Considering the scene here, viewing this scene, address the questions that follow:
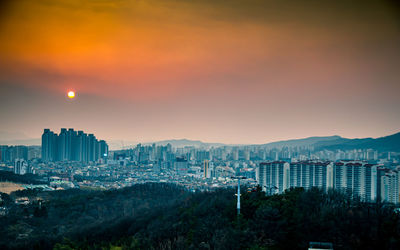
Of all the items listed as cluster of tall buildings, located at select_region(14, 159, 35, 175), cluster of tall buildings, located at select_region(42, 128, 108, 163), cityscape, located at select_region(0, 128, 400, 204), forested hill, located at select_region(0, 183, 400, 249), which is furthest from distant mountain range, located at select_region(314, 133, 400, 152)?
cluster of tall buildings, located at select_region(14, 159, 35, 175)

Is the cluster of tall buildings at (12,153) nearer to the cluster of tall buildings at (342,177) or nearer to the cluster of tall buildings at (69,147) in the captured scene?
the cluster of tall buildings at (69,147)

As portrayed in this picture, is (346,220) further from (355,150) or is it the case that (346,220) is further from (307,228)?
(355,150)

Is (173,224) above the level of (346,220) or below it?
below

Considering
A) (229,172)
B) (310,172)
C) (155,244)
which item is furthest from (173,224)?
(229,172)

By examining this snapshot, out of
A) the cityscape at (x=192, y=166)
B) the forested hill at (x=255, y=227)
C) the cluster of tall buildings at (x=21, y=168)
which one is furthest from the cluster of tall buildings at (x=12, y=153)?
the forested hill at (x=255, y=227)

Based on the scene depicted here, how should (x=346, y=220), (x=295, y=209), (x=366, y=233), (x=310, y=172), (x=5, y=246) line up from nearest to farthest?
1. (x=366, y=233)
2. (x=346, y=220)
3. (x=295, y=209)
4. (x=5, y=246)
5. (x=310, y=172)

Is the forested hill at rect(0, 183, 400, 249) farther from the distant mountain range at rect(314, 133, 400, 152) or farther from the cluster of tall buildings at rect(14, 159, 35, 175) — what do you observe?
the cluster of tall buildings at rect(14, 159, 35, 175)
